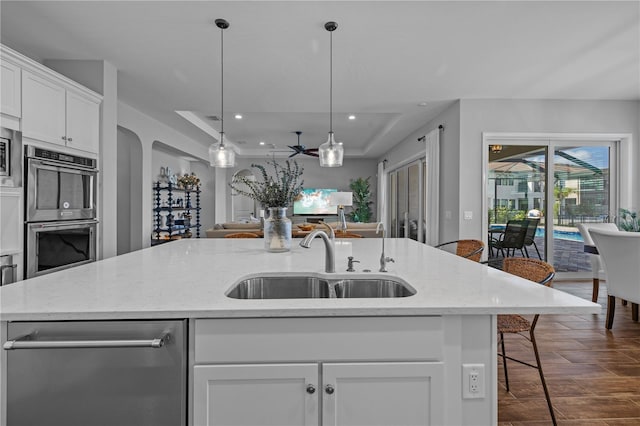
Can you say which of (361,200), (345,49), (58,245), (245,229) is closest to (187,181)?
(245,229)

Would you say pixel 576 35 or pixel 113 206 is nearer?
pixel 576 35

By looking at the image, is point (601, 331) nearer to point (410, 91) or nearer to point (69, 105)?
point (410, 91)

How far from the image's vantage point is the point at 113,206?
361cm

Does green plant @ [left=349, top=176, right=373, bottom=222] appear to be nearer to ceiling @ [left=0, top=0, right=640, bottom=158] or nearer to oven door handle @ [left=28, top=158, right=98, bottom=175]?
ceiling @ [left=0, top=0, right=640, bottom=158]

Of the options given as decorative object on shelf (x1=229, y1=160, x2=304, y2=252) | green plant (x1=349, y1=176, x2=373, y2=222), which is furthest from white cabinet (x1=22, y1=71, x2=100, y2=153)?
green plant (x1=349, y1=176, x2=373, y2=222)

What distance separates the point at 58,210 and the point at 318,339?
285 cm

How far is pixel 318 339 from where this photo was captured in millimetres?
1093

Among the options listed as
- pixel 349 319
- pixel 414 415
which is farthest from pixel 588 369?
pixel 349 319

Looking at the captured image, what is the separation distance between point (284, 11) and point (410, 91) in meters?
2.26

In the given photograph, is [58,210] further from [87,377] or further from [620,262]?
[620,262]

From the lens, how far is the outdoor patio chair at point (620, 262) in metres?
2.88

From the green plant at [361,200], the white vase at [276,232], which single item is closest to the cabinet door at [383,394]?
the white vase at [276,232]

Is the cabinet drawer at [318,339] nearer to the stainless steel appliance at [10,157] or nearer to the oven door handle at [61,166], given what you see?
the stainless steel appliance at [10,157]

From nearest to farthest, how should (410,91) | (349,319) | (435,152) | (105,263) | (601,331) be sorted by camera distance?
(349,319), (105,263), (601,331), (410,91), (435,152)
